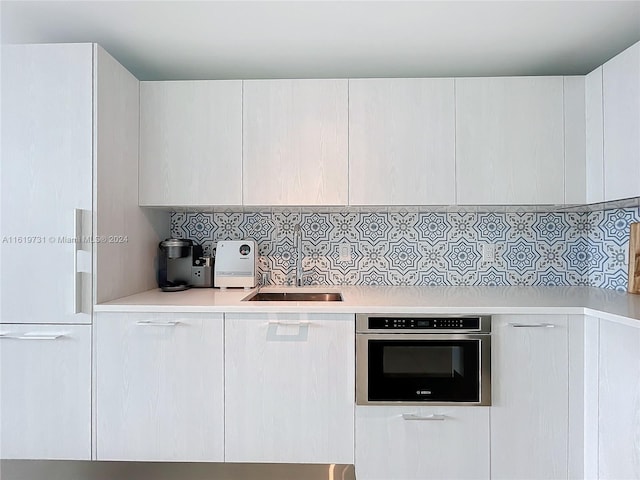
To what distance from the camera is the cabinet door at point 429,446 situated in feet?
6.49

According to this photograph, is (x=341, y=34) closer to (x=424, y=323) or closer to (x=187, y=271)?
(x=424, y=323)

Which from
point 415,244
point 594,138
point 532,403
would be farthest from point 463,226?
point 532,403

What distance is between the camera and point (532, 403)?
1976mm

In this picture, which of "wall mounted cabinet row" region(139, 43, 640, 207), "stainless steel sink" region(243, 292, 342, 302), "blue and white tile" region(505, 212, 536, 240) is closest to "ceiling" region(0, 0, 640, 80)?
"wall mounted cabinet row" region(139, 43, 640, 207)

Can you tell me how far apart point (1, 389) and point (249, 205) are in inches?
55.7

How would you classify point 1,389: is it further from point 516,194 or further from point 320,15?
point 516,194

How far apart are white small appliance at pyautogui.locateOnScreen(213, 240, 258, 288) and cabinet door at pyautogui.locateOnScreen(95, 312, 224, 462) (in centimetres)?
60

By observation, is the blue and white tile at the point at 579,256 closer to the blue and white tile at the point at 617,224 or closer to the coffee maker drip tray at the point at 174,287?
the blue and white tile at the point at 617,224

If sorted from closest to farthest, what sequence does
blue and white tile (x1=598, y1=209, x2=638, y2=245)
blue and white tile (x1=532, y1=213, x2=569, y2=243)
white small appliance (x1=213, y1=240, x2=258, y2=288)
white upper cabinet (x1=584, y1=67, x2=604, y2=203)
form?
1. white upper cabinet (x1=584, y1=67, x2=604, y2=203)
2. blue and white tile (x1=598, y1=209, x2=638, y2=245)
3. white small appliance (x1=213, y1=240, x2=258, y2=288)
4. blue and white tile (x1=532, y1=213, x2=569, y2=243)

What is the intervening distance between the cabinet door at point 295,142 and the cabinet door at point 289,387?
73cm

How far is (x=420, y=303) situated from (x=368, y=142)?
903mm

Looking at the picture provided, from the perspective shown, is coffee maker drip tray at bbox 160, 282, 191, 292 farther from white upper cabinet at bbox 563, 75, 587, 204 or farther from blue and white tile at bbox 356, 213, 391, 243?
white upper cabinet at bbox 563, 75, 587, 204

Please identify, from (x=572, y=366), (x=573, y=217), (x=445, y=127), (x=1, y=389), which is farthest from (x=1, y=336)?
(x=573, y=217)

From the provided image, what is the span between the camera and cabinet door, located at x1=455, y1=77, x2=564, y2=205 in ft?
7.82
